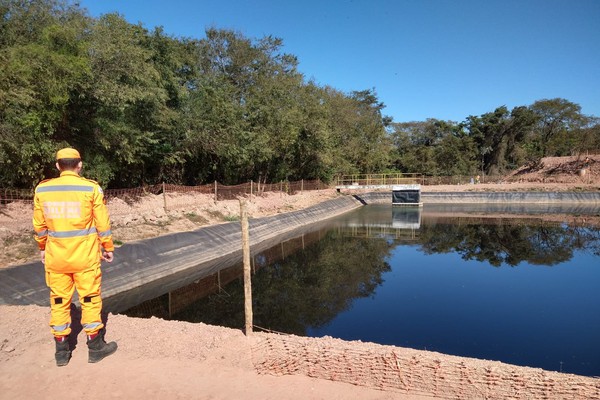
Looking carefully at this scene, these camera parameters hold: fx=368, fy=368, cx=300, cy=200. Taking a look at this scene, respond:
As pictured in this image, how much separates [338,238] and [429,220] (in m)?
8.84

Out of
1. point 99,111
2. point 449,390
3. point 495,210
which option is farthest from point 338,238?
point 495,210

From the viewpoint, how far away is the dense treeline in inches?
408

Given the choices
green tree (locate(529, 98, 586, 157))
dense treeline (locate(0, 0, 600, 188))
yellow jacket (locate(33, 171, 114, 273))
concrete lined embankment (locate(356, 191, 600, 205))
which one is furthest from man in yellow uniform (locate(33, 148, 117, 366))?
green tree (locate(529, 98, 586, 157))

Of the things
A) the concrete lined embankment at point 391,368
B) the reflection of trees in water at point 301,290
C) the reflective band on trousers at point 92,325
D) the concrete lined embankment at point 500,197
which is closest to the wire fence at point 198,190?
the concrete lined embankment at point 500,197

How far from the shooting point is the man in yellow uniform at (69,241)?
3.71 metres

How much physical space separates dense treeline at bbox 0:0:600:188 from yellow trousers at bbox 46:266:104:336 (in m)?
7.60

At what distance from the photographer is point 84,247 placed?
12.4ft

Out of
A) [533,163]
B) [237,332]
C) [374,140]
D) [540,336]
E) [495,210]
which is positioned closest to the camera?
[237,332]

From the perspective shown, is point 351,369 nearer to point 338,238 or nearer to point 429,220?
point 338,238

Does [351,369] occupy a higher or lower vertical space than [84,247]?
lower

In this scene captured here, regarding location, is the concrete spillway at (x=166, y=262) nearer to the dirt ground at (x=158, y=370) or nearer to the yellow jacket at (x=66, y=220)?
the dirt ground at (x=158, y=370)

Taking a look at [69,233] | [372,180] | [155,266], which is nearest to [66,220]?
[69,233]

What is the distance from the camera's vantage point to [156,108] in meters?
15.1

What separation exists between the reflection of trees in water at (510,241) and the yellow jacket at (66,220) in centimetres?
1265
